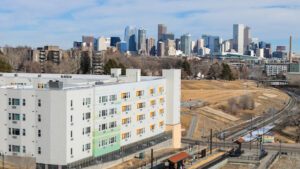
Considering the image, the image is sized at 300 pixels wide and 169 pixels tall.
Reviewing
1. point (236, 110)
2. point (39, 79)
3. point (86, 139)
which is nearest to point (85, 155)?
point (86, 139)

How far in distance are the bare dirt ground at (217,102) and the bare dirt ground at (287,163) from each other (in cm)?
2361

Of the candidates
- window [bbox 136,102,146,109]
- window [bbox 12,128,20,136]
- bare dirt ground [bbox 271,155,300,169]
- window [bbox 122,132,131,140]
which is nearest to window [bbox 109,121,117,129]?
window [bbox 122,132,131,140]

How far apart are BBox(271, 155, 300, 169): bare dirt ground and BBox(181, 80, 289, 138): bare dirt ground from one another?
23611 millimetres

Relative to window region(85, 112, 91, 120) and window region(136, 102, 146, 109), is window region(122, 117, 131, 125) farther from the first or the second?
window region(85, 112, 91, 120)

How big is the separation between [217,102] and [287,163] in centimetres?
6207

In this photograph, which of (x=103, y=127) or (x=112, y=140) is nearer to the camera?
(x=103, y=127)

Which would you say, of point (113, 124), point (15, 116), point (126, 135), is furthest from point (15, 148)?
point (126, 135)

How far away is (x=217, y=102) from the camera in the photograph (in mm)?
136500

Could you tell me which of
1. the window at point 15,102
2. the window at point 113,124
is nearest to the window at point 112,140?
the window at point 113,124

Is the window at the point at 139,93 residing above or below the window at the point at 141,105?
above

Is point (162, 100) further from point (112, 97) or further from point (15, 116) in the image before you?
point (15, 116)

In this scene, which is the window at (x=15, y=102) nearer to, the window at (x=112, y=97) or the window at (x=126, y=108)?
the window at (x=112, y=97)

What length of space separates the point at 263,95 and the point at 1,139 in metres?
123

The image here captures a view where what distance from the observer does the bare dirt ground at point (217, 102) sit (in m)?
109
